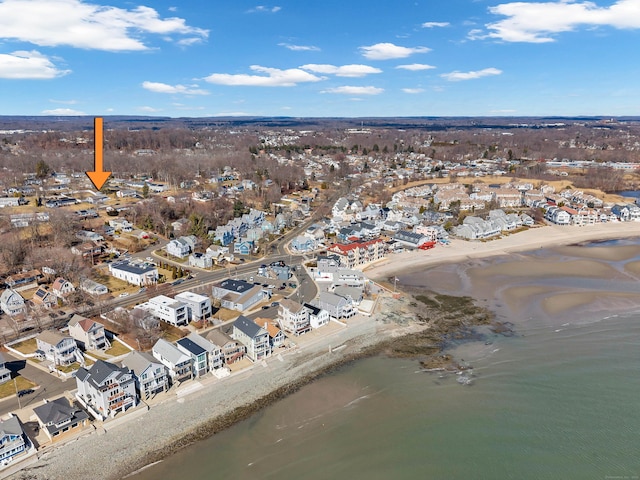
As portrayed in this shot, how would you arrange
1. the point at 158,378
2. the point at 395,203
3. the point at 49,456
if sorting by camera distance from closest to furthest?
the point at 49,456
the point at 158,378
the point at 395,203

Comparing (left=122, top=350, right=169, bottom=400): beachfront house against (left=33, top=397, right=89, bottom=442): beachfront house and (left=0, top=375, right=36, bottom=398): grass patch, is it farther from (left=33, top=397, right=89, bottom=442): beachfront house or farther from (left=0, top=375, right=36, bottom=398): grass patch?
(left=0, top=375, right=36, bottom=398): grass patch

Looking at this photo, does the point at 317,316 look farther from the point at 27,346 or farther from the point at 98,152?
the point at 27,346

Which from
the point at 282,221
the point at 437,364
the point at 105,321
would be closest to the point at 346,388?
the point at 437,364

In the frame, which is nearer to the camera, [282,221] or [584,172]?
[282,221]

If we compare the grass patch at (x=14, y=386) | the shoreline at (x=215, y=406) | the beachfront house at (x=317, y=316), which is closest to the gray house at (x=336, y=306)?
the beachfront house at (x=317, y=316)

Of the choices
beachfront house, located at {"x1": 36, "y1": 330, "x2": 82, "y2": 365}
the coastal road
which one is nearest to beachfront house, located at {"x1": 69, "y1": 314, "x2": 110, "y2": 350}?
beachfront house, located at {"x1": 36, "y1": 330, "x2": 82, "y2": 365}

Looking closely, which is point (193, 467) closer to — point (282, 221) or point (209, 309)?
point (209, 309)
